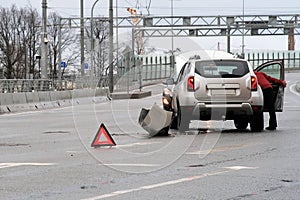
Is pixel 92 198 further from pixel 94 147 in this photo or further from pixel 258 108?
pixel 258 108

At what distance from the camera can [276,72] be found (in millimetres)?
18594

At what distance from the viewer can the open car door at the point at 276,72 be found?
16750 millimetres

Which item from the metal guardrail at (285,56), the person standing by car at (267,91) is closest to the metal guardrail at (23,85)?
the person standing by car at (267,91)

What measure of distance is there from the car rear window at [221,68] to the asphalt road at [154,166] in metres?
1.39

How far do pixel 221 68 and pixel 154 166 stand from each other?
6116mm

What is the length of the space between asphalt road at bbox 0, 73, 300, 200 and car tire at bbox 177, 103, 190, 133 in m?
0.32

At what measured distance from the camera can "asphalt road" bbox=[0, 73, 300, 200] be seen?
801cm

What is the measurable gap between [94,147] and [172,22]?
65934 millimetres

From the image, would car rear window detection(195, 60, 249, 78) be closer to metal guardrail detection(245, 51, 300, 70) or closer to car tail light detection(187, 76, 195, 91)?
car tail light detection(187, 76, 195, 91)

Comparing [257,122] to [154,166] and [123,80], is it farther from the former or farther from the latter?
[123,80]

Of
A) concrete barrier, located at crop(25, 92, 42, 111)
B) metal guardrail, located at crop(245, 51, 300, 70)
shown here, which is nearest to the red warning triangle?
concrete barrier, located at crop(25, 92, 42, 111)

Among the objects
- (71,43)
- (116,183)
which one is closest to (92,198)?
(116,183)

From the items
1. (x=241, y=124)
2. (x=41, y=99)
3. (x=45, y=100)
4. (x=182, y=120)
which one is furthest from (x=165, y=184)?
(x=45, y=100)

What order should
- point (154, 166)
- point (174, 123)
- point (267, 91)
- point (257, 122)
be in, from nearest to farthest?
point (154, 166) < point (257, 122) < point (267, 91) < point (174, 123)
